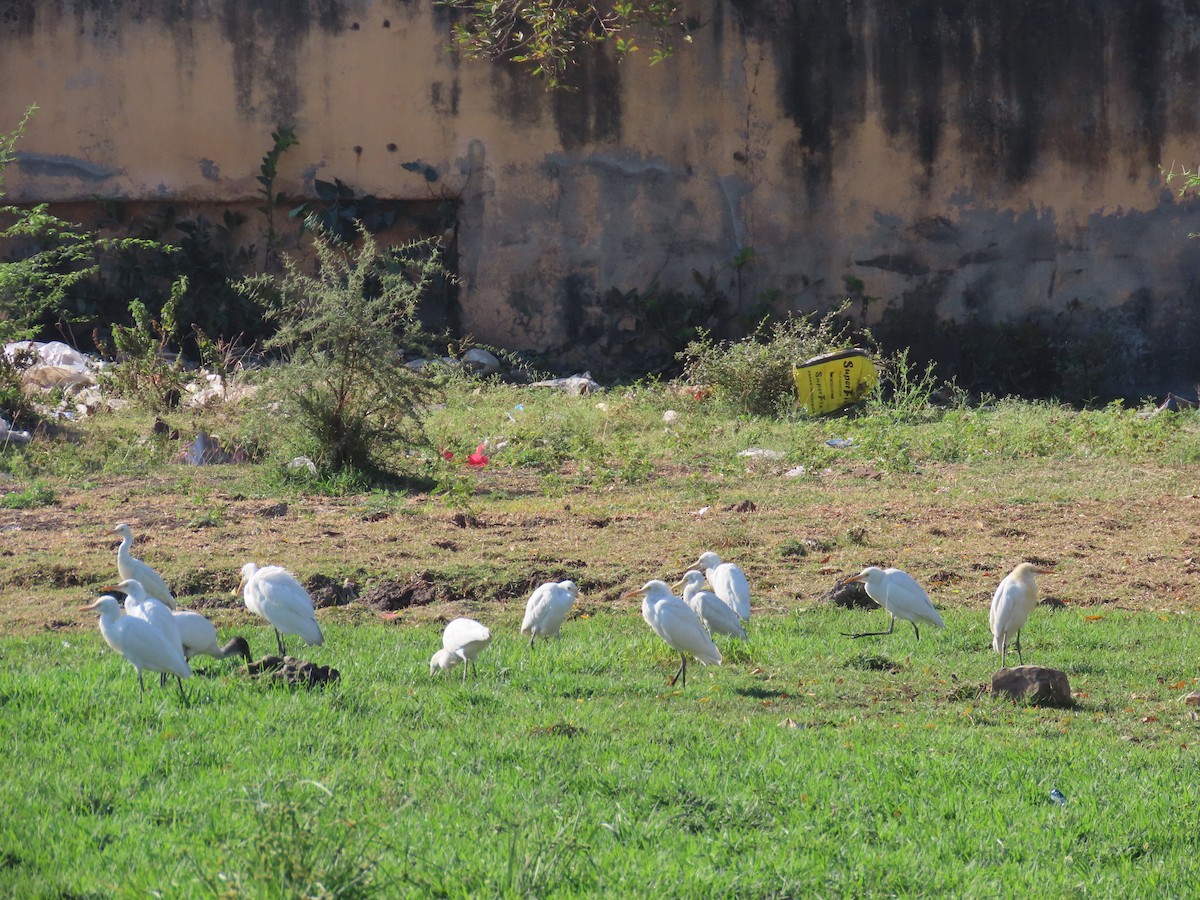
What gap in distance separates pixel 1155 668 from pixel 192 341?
543 inches

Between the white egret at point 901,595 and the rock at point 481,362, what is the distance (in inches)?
414

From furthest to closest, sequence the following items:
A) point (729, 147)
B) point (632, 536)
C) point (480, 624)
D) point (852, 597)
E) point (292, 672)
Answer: point (729, 147) < point (632, 536) < point (852, 597) < point (480, 624) < point (292, 672)

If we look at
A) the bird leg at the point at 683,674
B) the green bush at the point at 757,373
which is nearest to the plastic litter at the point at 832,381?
the green bush at the point at 757,373

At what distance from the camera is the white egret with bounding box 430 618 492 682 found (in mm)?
5773

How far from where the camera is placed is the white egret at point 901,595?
665 centimetres

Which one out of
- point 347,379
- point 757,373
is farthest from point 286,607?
point 757,373

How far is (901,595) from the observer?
6652mm

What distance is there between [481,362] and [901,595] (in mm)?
10907

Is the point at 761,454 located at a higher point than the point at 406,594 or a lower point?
lower

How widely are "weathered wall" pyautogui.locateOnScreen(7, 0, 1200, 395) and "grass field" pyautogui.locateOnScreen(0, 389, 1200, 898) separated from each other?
6.29 meters

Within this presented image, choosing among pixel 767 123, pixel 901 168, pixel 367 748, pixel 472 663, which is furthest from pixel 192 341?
pixel 367 748

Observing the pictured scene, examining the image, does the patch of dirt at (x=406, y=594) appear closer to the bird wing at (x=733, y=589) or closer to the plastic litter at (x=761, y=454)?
the bird wing at (x=733, y=589)

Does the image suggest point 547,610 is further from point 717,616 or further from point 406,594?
point 406,594

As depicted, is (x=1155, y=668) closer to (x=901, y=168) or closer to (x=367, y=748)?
(x=367, y=748)
